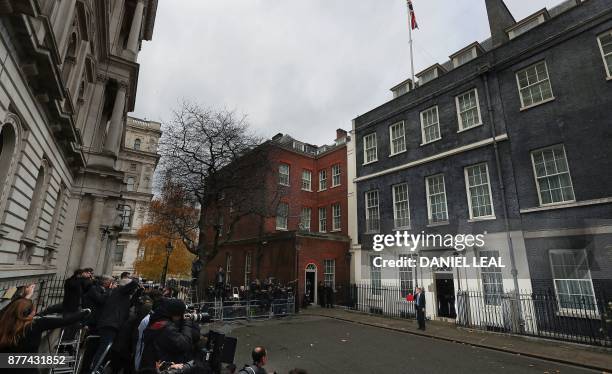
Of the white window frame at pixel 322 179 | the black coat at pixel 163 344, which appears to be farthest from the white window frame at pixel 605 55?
the white window frame at pixel 322 179

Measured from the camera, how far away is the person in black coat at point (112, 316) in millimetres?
5590

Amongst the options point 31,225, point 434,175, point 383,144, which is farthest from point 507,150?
point 31,225

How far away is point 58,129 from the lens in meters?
9.77

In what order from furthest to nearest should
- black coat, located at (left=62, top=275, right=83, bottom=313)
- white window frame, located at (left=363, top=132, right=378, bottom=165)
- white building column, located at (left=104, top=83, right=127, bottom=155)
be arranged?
white window frame, located at (left=363, top=132, right=378, bottom=165) < white building column, located at (left=104, top=83, right=127, bottom=155) < black coat, located at (left=62, top=275, right=83, bottom=313)

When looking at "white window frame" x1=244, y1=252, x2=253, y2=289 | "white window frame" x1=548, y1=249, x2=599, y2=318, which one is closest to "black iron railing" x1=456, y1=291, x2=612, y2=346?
"white window frame" x1=548, y1=249, x2=599, y2=318

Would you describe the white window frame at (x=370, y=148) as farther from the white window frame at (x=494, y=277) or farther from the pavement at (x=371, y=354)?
the pavement at (x=371, y=354)

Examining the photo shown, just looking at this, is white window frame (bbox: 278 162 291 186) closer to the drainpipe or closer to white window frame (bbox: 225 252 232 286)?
white window frame (bbox: 225 252 232 286)

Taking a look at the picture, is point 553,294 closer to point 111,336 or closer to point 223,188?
point 111,336

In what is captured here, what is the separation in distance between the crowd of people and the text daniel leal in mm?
13972

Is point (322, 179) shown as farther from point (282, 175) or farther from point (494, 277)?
point (494, 277)

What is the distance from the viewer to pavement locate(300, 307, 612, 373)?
9.08 m

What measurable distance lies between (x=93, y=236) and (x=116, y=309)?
11573 millimetres

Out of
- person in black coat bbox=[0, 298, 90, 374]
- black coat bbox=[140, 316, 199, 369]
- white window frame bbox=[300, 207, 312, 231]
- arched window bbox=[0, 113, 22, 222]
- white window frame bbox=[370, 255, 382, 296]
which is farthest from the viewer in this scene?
white window frame bbox=[300, 207, 312, 231]

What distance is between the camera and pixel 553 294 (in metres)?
12.2
